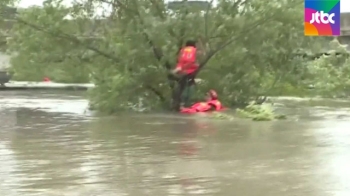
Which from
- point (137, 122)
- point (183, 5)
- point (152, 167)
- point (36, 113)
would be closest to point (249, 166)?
point (152, 167)

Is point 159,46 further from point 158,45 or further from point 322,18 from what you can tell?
point 322,18

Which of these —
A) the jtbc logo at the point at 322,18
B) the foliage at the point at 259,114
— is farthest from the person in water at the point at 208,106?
the jtbc logo at the point at 322,18

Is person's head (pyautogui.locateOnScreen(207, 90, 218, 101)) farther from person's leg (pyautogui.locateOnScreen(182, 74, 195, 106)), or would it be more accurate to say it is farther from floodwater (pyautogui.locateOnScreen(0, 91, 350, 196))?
floodwater (pyautogui.locateOnScreen(0, 91, 350, 196))

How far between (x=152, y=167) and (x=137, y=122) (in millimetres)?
5127

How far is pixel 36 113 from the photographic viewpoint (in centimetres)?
1499

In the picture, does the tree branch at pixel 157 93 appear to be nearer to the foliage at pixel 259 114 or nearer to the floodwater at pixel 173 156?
the floodwater at pixel 173 156

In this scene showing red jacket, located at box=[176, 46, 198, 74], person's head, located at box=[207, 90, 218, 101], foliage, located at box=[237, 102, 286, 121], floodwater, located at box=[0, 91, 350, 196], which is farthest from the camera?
person's head, located at box=[207, 90, 218, 101]

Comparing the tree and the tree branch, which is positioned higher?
the tree

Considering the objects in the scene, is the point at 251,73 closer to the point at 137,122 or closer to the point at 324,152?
the point at 137,122

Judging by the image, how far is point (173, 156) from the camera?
26.8 ft

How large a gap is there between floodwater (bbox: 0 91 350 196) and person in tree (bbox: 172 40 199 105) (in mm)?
1321

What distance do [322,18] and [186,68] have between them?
630cm

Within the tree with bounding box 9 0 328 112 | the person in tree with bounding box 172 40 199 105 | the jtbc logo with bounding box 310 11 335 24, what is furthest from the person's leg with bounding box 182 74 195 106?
the jtbc logo with bounding box 310 11 335 24

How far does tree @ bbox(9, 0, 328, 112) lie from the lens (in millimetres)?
14312
